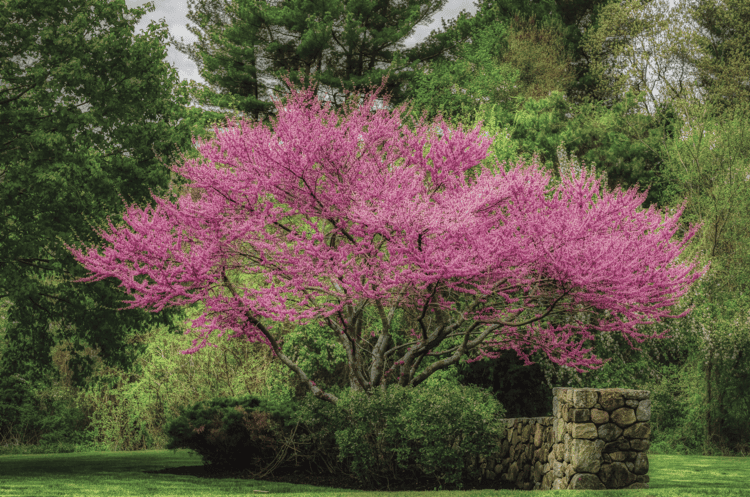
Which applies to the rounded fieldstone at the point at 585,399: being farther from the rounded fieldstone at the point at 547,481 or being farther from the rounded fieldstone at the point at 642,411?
the rounded fieldstone at the point at 547,481

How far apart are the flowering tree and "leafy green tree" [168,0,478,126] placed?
14.7m

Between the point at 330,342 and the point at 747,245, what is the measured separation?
10982mm

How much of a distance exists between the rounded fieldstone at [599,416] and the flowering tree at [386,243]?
173 cm

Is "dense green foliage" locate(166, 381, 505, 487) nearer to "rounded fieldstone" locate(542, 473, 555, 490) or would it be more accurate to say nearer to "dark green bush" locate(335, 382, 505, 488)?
"dark green bush" locate(335, 382, 505, 488)

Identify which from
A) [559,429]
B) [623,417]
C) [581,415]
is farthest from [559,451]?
[623,417]

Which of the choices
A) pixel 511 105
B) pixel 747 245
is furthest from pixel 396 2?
pixel 747 245

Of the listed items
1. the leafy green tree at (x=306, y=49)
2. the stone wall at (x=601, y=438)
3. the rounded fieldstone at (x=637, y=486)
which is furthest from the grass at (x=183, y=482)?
the leafy green tree at (x=306, y=49)

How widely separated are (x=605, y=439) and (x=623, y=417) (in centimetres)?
35

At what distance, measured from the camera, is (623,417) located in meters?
8.96

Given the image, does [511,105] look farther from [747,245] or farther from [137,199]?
[137,199]

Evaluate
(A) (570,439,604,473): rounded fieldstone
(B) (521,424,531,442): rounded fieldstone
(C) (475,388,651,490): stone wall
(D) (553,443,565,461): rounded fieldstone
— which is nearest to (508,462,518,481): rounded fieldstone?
(B) (521,424,531,442): rounded fieldstone

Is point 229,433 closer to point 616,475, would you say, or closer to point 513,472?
point 513,472

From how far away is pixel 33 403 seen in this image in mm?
21016

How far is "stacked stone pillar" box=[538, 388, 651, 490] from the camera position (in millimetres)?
8812
